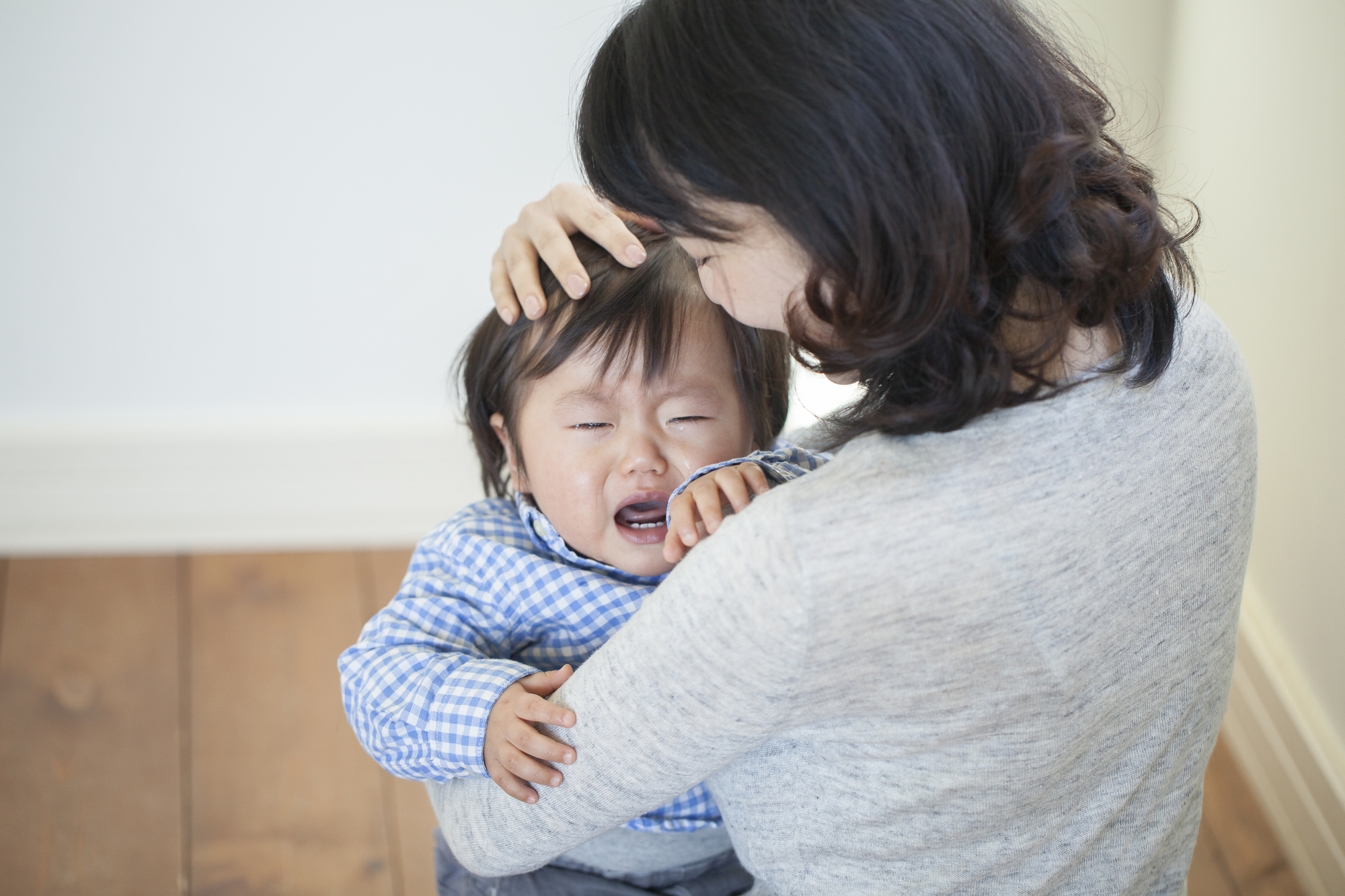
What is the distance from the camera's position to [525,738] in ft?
2.29

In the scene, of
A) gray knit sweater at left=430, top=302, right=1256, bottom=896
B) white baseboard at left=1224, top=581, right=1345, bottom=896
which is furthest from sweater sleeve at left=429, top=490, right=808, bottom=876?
white baseboard at left=1224, top=581, right=1345, bottom=896

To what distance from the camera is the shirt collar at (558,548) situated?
3.31 feet

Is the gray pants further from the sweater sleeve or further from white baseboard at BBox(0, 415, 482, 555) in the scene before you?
white baseboard at BBox(0, 415, 482, 555)

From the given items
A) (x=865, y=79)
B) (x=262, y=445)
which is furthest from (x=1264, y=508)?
(x=262, y=445)

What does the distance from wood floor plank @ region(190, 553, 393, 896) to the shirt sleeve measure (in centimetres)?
61

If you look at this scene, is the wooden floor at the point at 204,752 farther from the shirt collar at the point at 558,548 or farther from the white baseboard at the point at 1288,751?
the shirt collar at the point at 558,548

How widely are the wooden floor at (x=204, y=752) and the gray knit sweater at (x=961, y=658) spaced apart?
85 centimetres

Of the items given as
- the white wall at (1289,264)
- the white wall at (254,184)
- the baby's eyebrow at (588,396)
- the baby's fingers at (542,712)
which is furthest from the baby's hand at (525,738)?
the white wall at (254,184)

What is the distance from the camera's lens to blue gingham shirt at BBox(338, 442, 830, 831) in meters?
0.82

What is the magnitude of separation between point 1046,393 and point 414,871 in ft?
3.72

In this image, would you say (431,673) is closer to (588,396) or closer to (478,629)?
(478,629)

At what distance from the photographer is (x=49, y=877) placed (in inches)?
53.2

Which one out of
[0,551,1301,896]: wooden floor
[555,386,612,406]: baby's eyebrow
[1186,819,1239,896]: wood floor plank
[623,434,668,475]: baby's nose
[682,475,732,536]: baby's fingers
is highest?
[555,386,612,406]: baby's eyebrow

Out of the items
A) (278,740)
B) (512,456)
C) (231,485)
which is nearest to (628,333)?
(512,456)
